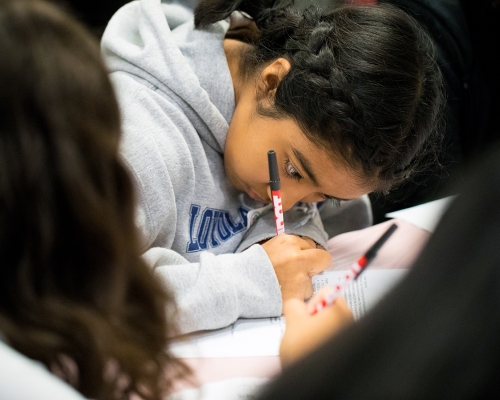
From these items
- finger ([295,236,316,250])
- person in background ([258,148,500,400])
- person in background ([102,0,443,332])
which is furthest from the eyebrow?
person in background ([258,148,500,400])

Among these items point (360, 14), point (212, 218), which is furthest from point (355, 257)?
point (360, 14)

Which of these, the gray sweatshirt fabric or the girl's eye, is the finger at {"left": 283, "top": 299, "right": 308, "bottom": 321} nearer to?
the gray sweatshirt fabric

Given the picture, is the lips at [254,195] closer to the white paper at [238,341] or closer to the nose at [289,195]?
the nose at [289,195]

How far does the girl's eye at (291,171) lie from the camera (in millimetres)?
867

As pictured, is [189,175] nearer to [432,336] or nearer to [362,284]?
[362,284]

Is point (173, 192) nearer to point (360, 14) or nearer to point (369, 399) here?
point (360, 14)

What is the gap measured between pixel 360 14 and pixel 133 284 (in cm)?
57

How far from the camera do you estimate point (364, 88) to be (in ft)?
2.64

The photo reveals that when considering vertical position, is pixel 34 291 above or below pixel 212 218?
above

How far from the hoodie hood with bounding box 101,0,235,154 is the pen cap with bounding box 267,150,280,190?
0.13 m

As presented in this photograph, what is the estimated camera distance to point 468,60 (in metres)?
1.14

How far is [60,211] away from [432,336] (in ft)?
0.96

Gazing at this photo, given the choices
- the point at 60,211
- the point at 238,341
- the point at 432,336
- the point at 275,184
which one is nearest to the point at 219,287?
the point at 238,341

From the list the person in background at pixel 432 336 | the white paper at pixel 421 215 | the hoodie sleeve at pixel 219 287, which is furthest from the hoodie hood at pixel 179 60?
the person in background at pixel 432 336
